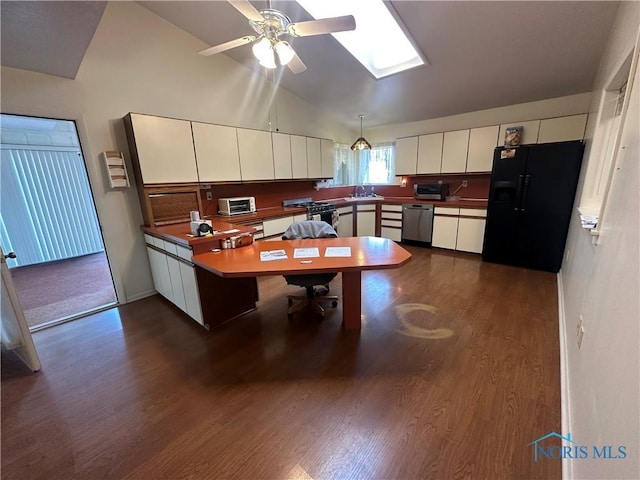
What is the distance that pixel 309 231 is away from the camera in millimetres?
2721

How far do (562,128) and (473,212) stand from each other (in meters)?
1.55

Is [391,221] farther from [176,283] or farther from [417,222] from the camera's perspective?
[176,283]

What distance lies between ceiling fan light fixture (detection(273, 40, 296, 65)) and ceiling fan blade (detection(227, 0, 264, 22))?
7.6 inches

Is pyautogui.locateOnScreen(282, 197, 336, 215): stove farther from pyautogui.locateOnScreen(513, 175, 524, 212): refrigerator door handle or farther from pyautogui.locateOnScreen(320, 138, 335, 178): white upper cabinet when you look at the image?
pyautogui.locateOnScreen(513, 175, 524, 212): refrigerator door handle

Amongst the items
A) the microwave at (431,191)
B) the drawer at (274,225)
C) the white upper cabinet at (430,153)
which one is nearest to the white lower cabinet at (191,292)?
the drawer at (274,225)

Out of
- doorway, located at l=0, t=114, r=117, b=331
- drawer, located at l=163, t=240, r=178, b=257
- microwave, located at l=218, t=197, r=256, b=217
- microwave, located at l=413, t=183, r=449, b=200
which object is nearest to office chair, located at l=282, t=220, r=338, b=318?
drawer, located at l=163, t=240, r=178, b=257

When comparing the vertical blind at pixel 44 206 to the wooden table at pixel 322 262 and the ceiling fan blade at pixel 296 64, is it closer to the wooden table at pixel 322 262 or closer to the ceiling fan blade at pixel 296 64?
the wooden table at pixel 322 262

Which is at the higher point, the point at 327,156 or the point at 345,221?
the point at 327,156

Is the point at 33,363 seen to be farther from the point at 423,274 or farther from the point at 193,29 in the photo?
the point at 423,274

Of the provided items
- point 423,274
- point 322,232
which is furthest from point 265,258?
point 423,274

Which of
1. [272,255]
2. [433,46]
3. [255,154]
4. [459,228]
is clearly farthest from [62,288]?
[459,228]

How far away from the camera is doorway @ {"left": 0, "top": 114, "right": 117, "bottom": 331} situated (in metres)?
3.83

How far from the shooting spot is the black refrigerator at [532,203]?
3271 millimetres

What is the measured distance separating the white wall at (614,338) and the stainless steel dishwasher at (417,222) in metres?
3.14
